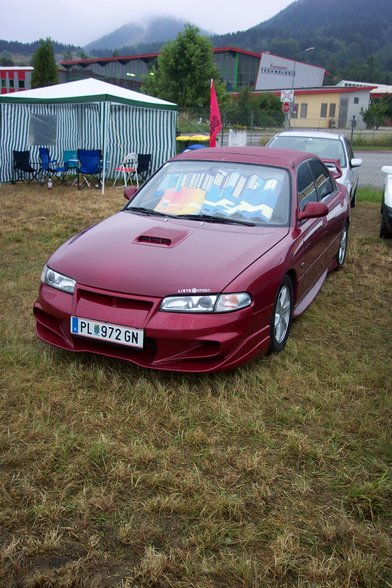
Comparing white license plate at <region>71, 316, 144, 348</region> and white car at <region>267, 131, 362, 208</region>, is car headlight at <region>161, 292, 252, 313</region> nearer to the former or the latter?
white license plate at <region>71, 316, 144, 348</region>

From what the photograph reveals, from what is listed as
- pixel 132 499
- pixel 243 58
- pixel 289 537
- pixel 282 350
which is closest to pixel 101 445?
pixel 132 499

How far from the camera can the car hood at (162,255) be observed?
11.1 feet

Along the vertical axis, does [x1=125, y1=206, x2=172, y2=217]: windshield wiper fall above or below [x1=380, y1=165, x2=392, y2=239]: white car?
above

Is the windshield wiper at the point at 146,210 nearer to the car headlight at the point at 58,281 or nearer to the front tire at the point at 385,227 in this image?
the car headlight at the point at 58,281

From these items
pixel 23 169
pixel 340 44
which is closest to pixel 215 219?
pixel 23 169

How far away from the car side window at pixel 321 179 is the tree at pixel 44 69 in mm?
35098

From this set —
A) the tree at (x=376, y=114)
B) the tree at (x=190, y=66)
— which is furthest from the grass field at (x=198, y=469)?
the tree at (x=376, y=114)

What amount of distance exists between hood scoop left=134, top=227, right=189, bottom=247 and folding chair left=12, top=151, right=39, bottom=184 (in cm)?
1083

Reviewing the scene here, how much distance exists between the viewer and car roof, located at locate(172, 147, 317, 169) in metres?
4.66

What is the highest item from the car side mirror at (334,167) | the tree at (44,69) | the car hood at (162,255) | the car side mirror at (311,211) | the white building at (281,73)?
the white building at (281,73)

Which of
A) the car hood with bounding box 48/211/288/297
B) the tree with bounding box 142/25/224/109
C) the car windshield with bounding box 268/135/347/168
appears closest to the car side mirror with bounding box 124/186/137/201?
the car hood with bounding box 48/211/288/297

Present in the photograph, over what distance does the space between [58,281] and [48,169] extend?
10767 millimetres

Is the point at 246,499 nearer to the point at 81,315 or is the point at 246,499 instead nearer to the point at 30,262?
the point at 81,315

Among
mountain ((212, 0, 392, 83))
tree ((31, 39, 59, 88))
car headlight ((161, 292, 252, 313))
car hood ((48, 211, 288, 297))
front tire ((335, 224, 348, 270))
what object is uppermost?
mountain ((212, 0, 392, 83))
